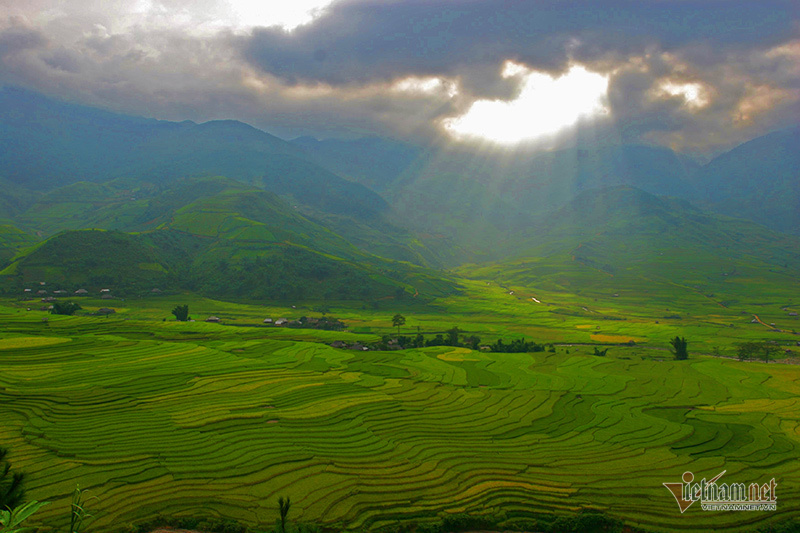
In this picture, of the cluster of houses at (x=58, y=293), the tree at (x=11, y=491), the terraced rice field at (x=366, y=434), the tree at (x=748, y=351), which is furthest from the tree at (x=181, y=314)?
the tree at (x=748, y=351)

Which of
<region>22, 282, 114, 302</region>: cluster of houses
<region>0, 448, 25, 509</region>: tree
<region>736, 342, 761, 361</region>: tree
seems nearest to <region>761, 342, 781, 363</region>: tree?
<region>736, 342, 761, 361</region>: tree

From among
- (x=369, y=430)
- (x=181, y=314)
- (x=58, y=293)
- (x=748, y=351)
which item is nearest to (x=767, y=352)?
(x=748, y=351)

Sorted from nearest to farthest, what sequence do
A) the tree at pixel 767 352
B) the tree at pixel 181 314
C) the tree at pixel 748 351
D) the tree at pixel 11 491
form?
the tree at pixel 11 491 < the tree at pixel 767 352 < the tree at pixel 748 351 < the tree at pixel 181 314

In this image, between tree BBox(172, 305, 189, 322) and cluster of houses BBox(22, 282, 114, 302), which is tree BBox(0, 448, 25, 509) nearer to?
tree BBox(172, 305, 189, 322)

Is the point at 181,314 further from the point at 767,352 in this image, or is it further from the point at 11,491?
the point at 767,352

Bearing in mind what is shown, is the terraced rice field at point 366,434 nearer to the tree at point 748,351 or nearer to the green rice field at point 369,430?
the green rice field at point 369,430

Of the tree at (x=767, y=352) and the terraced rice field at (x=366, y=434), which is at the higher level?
the tree at (x=767, y=352)

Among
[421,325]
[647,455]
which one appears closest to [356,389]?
[647,455]
